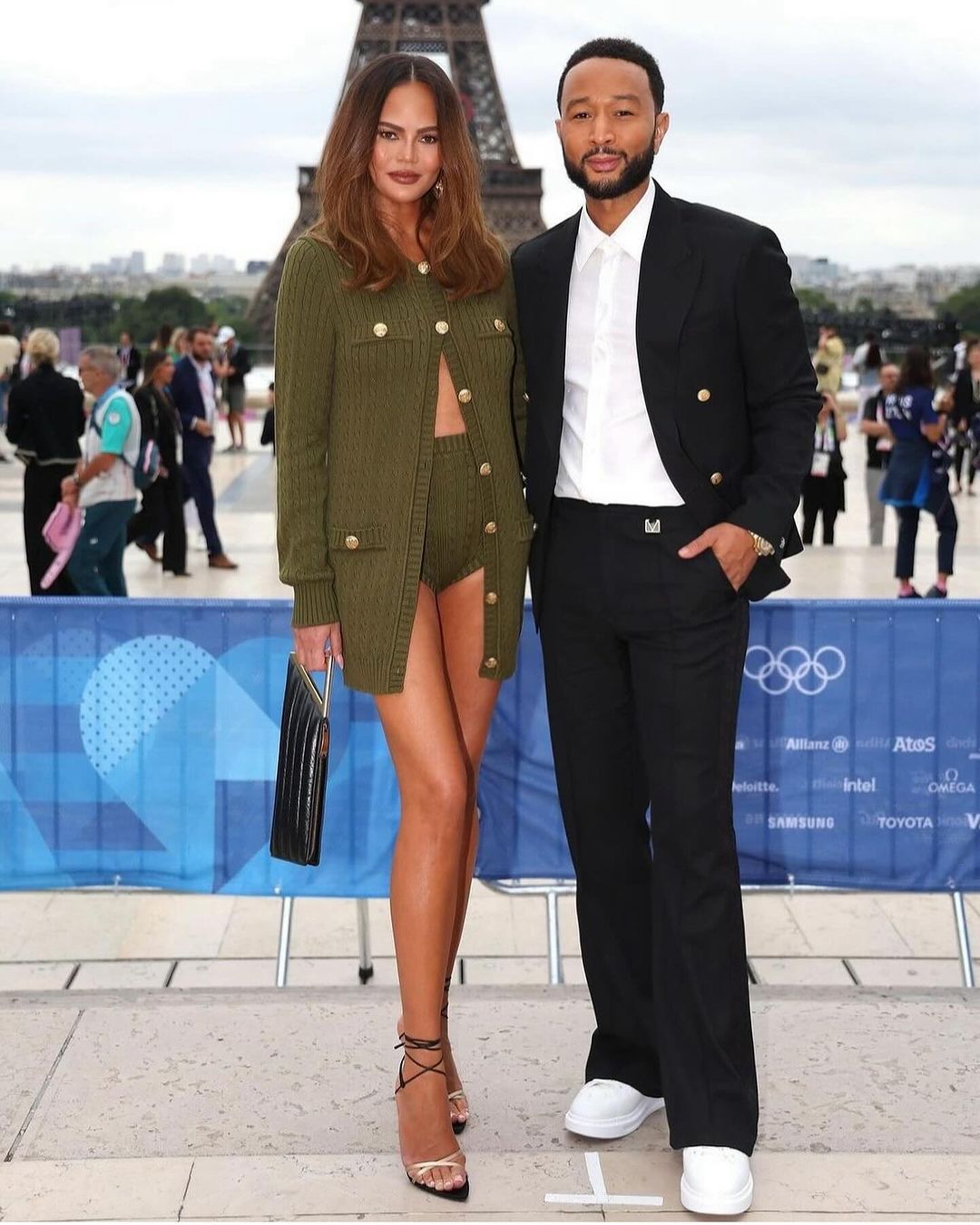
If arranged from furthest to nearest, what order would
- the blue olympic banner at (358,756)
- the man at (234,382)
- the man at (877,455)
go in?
the man at (234,382), the man at (877,455), the blue olympic banner at (358,756)

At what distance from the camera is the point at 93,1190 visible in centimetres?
316

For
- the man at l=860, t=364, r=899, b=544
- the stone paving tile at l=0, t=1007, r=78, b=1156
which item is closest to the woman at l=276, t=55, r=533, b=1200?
the stone paving tile at l=0, t=1007, r=78, b=1156

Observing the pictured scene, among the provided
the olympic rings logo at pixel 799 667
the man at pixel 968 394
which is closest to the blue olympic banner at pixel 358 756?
the olympic rings logo at pixel 799 667

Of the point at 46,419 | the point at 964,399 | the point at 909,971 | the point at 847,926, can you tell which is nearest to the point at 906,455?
the point at 964,399

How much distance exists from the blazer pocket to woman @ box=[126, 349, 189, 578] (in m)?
7.29

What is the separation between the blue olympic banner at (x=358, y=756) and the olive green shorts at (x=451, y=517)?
1546 millimetres

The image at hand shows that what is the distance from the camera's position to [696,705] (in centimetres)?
326

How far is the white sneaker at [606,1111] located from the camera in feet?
11.3

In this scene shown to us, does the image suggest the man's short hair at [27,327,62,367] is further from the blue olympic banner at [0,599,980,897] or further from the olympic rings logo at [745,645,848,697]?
the olympic rings logo at [745,645,848,697]

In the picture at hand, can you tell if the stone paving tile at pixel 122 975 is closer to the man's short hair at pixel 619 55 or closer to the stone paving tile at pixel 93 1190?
the stone paving tile at pixel 93 1190

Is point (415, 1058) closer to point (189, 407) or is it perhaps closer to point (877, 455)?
point (189, 407)

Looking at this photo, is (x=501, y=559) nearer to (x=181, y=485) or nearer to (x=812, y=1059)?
(x=812, y=1059)

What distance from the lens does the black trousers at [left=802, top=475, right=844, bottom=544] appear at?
14.4 m

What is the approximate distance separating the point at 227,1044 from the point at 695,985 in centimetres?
121
